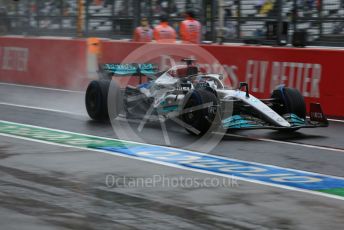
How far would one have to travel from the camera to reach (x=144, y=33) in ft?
62.6

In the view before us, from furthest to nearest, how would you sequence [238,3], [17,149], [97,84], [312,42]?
[238,3] < [312,42] < [97,84] < [17,149]

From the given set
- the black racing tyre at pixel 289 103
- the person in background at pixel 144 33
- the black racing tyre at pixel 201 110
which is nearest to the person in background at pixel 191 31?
the person in background at pixel 144 33

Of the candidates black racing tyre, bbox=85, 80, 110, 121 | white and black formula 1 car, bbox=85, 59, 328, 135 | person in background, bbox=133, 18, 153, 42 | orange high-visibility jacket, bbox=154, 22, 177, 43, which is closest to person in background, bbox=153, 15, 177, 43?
orange high-visibility jacket, bbox=154, 22, 177, 43

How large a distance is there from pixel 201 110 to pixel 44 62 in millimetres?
10804

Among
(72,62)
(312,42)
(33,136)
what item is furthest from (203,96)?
(72,62)

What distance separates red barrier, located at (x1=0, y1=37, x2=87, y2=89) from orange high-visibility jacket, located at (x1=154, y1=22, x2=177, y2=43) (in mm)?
2394

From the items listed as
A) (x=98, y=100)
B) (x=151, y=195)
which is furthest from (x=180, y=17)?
(x=151, y=195)

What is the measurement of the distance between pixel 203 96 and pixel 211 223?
15.6 feet

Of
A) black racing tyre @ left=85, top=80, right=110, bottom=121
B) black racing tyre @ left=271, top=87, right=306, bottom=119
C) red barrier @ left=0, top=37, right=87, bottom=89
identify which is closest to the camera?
black racing tyre @ left=271, top=87, right=306, bottom=119

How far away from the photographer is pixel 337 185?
24.5ft

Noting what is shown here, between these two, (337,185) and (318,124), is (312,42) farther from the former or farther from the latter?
(337,185)

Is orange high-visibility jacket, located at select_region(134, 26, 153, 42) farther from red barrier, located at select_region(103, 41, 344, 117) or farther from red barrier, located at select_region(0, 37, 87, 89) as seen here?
red barrier, located at select_region(103, 41, 344, 117)

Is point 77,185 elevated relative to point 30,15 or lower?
lower

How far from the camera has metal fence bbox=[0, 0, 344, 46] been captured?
1584 cm
